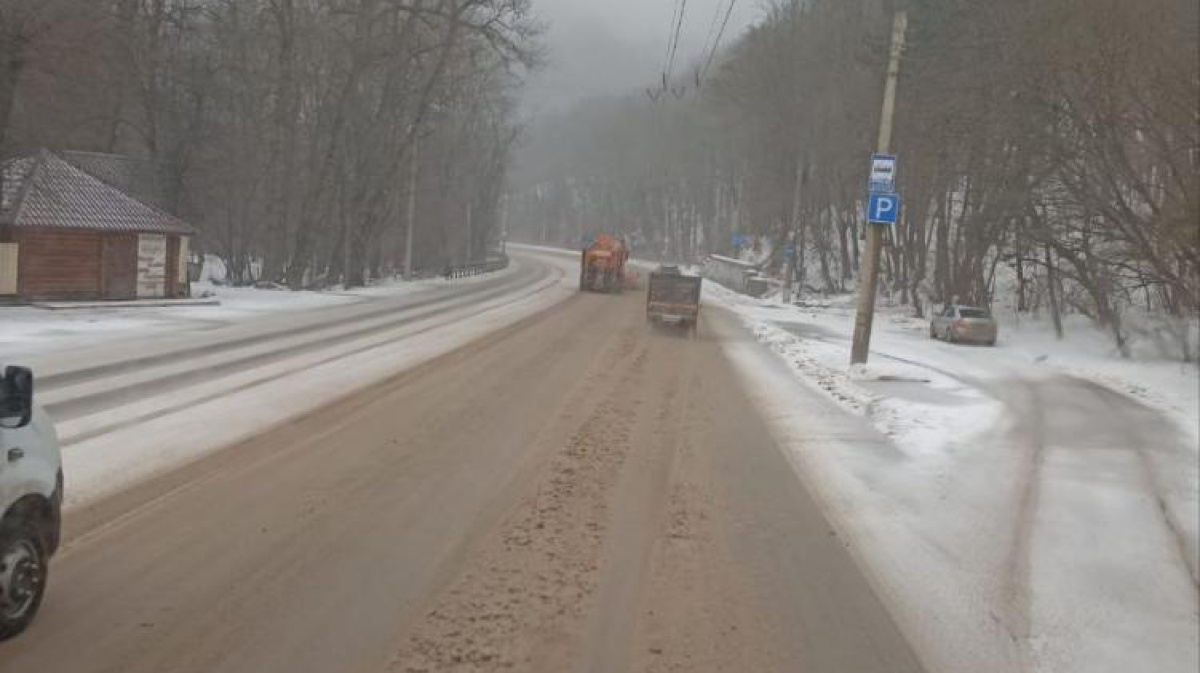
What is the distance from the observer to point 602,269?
49031 mm

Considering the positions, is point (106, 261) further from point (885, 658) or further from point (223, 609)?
point (885, 658)

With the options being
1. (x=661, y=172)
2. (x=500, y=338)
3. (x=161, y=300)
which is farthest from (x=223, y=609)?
(x=661, y=172)

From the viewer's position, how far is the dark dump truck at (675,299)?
2962 cm

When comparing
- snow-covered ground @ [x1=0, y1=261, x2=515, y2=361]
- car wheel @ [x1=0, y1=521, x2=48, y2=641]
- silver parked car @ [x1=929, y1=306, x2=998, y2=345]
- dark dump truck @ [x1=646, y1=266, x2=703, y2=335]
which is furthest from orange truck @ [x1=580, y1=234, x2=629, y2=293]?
car wheel @ [x1=0, y1=521, x2=48, y2=641]

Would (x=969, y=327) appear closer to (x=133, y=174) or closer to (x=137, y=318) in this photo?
(x=137, y=318)

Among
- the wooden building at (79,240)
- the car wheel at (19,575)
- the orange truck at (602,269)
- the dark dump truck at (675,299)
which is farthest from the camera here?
the orange truck at (602,269)

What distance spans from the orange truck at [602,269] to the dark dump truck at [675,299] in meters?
19.1

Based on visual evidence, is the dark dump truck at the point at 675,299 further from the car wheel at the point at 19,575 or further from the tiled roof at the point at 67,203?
the car wheel at the point at 19,575

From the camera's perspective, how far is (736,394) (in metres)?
16.6

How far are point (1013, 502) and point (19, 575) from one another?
816 cm

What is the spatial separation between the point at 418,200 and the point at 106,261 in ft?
114

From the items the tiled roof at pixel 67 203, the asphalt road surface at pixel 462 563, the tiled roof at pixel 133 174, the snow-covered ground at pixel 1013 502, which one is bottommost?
the asphalt road surface at pixel 462 563

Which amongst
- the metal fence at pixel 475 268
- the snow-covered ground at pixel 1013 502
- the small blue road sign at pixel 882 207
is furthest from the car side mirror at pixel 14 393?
the metal fence at pixel 475 268

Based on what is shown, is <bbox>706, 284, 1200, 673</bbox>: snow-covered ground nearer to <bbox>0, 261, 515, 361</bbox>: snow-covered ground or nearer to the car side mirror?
the car side mirror
